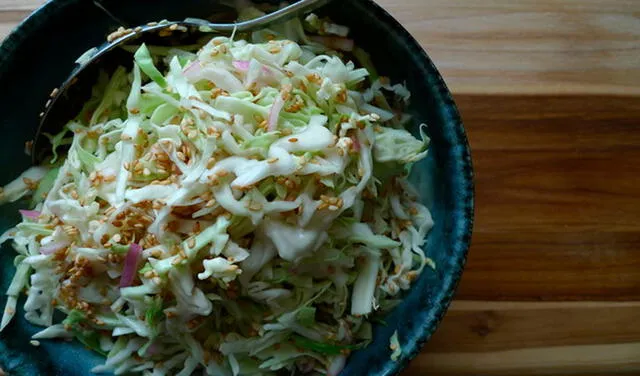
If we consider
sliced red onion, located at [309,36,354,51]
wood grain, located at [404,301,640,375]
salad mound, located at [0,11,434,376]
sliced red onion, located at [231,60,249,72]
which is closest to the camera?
salad mound, located at [0,11,434,376]

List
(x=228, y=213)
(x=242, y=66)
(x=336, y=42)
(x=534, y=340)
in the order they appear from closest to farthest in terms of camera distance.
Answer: (x=228, y=213), (x=242, y=66), (x=336, y=42), (x=534, y=340)

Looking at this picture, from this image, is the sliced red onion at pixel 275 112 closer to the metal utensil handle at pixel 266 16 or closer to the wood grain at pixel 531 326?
the metal utensil handle at pixel 266 16

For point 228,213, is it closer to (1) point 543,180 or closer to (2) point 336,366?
(2) point 336,366

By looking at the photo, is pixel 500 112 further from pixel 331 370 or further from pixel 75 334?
pixel 75 334

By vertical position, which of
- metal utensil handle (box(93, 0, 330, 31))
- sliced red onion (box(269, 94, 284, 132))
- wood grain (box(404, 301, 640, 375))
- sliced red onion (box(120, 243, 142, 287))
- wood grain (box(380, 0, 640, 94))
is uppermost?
metal utensil handle (box(93, 0, 330, 31))

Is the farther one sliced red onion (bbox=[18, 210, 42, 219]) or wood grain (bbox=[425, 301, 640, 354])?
wood grain (bbox=[425, 301, 640, 354])

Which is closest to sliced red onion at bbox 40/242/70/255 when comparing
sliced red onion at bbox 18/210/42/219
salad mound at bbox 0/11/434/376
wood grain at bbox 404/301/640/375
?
salad mound at bbox 0/11/434/376

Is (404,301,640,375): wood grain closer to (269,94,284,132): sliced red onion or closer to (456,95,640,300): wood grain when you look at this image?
(456,95,640,300): wood grain

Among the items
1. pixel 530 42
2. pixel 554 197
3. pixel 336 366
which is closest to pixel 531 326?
pixel 554 197
